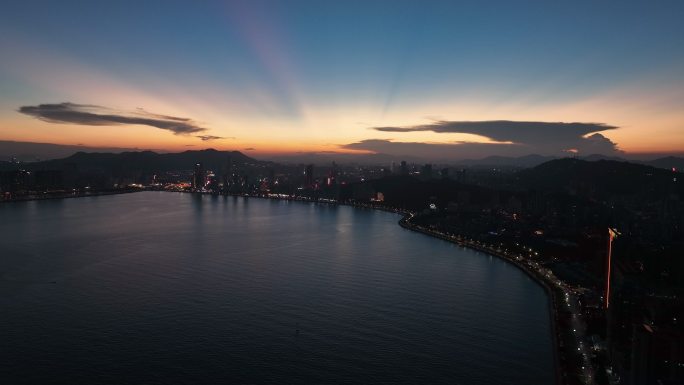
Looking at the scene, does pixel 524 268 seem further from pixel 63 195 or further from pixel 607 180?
pixel 63 195

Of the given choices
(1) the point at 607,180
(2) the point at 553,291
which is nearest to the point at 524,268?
(2) the point at 553,291

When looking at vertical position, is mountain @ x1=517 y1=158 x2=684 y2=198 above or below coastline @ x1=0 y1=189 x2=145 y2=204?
above

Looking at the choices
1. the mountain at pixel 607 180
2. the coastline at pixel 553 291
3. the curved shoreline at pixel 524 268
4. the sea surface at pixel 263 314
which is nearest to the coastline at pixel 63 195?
the sea surface at pixel 263 314

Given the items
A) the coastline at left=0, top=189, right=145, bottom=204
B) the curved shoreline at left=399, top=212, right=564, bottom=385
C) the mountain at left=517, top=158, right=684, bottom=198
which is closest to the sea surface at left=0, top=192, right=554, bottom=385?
the curved shoreline at left=399, top=212, right=564, bottom=385

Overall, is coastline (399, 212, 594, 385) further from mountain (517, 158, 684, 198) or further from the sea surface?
mountain (517, 158, 684, 198)

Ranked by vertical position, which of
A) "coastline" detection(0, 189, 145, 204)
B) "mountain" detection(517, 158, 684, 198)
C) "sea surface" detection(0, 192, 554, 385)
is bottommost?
"sea surface" detection(0, 192, 554, 385)

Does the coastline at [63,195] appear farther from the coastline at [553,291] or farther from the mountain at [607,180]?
the mountain at [607,180]

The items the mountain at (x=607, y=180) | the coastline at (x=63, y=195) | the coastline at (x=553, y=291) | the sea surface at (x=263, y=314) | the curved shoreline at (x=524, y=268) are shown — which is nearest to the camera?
the sea surface at (x=263, y=314)

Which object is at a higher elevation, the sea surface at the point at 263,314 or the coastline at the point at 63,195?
the coastline at the point at 63,195
